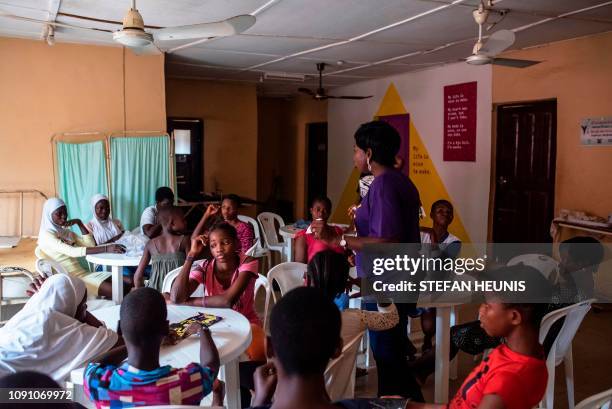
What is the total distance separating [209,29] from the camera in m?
2.98

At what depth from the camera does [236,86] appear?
336 inches

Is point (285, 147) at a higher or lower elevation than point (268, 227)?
higher

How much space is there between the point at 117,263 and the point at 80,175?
1851mm

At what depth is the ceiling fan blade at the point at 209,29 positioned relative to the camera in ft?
9.48

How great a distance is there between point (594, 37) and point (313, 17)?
271 cm

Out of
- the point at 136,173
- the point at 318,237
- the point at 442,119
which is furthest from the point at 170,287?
the point at 442,119

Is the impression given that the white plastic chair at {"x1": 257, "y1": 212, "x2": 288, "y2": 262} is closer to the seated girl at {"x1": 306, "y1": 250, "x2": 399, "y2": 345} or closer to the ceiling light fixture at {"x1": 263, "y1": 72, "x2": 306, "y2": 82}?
the ceiling light fixture at {"x1": 263, "y1": 72, "x2": 306, "y2": 82}

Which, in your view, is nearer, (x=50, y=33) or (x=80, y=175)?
(x=50, y=33)

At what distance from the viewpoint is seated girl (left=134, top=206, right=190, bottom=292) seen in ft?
11.4

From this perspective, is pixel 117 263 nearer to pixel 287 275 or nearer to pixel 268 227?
pixel 287 275

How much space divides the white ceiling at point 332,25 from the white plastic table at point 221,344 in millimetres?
2258

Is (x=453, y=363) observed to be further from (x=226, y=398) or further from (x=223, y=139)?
(x=223, y=139)

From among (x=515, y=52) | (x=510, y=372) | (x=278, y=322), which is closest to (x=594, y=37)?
(x=515, y=52)

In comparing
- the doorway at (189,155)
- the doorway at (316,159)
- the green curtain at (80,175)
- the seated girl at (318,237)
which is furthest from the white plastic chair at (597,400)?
the doorway at (316,159)
